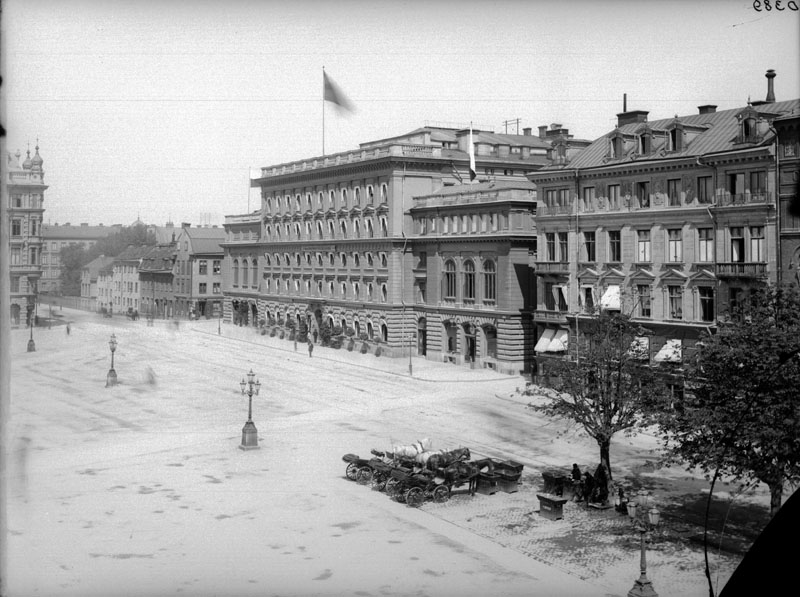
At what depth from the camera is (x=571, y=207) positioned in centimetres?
5528

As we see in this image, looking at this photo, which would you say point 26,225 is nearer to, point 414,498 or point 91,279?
point 414,498

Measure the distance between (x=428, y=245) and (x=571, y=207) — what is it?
18.4 metres

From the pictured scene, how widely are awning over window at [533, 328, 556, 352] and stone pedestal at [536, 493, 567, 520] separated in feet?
96.0

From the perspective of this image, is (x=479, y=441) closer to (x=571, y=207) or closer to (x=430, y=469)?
(x=430, y=469)

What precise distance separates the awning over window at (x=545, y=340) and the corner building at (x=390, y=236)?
388cm

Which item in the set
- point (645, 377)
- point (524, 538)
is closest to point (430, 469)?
point (524, 538)

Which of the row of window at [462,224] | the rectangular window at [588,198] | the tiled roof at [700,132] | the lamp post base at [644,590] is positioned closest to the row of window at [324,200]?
the row of window at [462,224]

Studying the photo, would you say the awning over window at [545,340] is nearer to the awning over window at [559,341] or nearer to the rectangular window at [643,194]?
the awning over window at [559,341]

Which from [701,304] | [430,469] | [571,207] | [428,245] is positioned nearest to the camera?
[430,469]

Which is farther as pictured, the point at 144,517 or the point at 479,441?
the point at 479,441

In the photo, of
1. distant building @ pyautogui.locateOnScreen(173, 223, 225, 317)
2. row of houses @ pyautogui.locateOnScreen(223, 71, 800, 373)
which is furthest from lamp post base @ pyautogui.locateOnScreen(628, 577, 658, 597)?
distant building @ pyautogui.locateOnScreen(173, 223, 225, 317)

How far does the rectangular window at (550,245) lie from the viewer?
57188 mm

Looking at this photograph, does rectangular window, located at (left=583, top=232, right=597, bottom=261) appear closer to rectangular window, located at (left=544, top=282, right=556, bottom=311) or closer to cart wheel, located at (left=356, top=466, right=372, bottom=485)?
rectangular window, located at (left=544, top=282, right=556, bottom=311)

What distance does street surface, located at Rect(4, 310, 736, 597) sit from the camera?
2180cm
